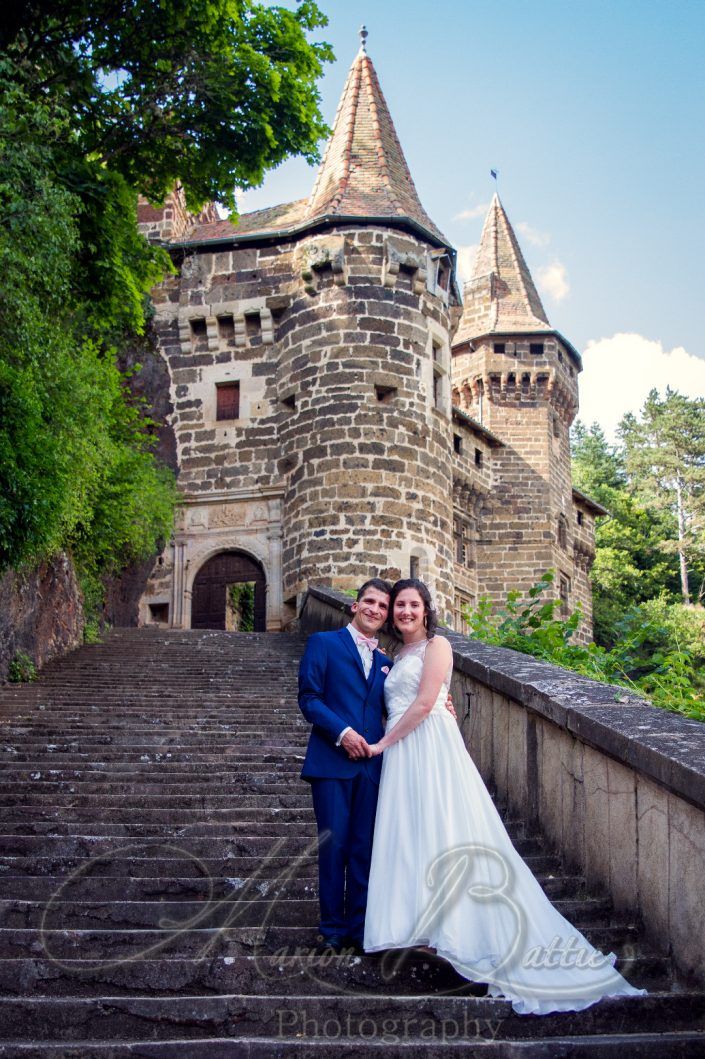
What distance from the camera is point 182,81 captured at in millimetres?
13344

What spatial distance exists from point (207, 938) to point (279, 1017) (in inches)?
30.3

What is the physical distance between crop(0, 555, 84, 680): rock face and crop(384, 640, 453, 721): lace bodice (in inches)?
280

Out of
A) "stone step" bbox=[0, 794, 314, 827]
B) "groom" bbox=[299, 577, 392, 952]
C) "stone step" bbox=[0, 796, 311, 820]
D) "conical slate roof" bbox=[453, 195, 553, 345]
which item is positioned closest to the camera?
"groom" bbox=[299, 577, 392, 952]

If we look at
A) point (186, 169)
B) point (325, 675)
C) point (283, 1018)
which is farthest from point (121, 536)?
point (283, 1018)

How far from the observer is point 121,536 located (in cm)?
1617

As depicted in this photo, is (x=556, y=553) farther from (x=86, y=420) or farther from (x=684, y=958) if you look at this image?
(x=684, y=958)

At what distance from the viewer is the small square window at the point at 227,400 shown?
22.2 metres

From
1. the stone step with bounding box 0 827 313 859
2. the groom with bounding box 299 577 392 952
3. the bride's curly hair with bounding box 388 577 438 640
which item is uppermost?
the bride's curly hair with bounding box 388 577 438 640

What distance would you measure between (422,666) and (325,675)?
1.39 feet

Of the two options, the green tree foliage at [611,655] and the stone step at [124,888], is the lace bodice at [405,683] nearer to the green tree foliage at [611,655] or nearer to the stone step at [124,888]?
the stone step at [124,888]

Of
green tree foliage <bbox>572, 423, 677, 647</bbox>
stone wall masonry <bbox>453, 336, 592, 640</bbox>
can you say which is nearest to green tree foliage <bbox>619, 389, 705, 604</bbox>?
green tree foliage <bbox>572, 423, 677, 647</bbox>

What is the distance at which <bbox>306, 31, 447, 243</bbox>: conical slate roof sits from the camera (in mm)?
21422

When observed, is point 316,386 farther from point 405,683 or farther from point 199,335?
point 405,683

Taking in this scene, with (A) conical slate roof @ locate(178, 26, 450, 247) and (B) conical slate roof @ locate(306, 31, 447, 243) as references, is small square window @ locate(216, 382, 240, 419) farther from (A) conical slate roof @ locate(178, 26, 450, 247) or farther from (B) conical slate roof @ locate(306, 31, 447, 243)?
(B) conical slate roof @ locate(306, 31, 447, 243)
